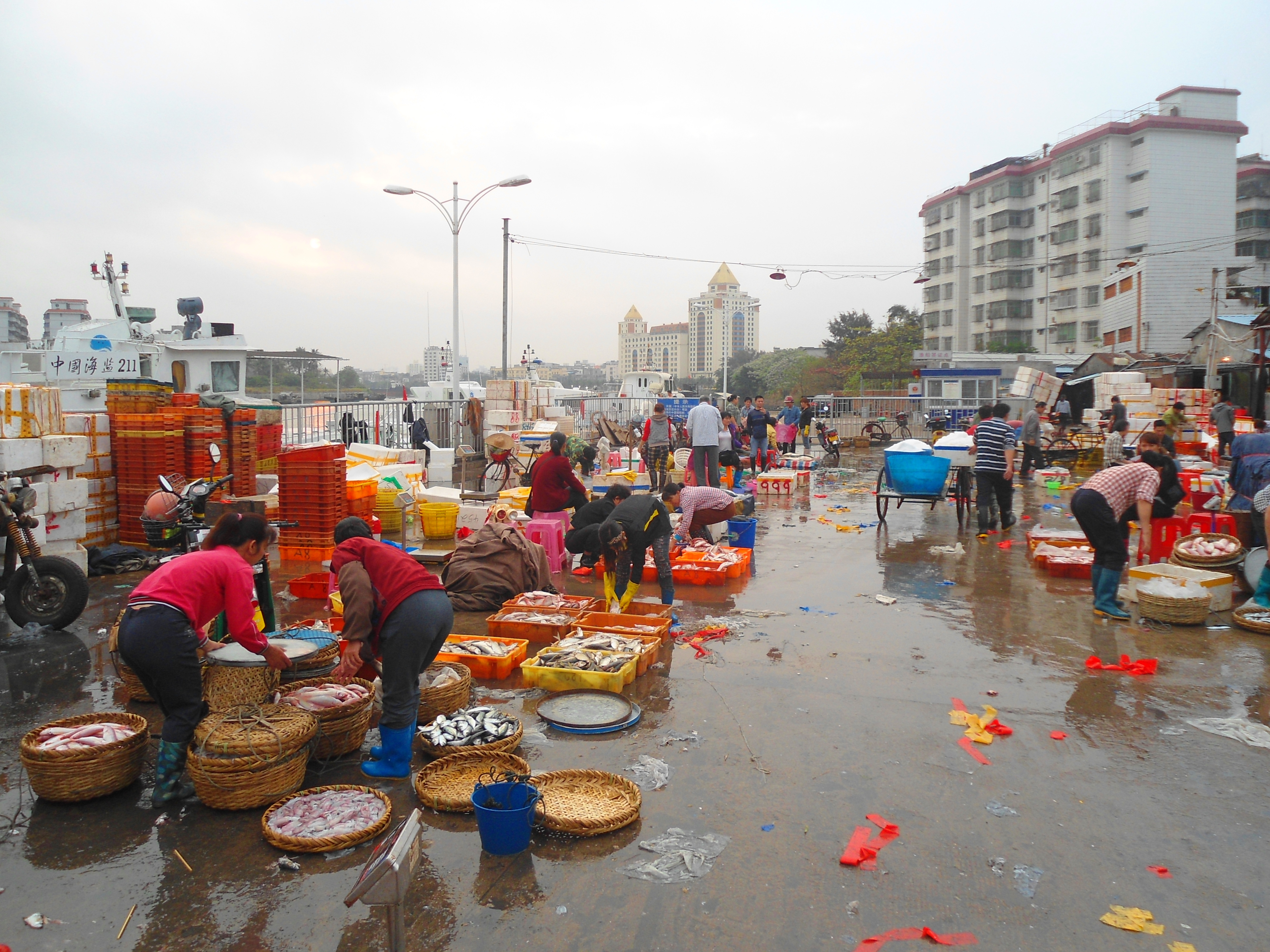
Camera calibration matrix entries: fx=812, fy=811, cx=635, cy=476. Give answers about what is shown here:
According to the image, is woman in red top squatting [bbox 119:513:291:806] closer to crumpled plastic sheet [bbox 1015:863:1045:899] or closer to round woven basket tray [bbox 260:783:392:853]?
round woven basket tray [bbox 260:783:392:853]

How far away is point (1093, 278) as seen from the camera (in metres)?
56.3

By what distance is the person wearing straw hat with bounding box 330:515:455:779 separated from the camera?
469 cm

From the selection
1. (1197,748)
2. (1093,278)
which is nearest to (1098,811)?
(1197,748)

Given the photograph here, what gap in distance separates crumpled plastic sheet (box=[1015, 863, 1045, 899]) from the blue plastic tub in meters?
9.72

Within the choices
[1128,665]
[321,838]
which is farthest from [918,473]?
[321,838]

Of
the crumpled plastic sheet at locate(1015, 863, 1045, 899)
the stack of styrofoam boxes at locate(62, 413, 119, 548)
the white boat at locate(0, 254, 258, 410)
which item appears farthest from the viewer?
the white boat at locate(0, 254, 258, 410)

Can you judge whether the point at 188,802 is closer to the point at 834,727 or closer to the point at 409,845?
the point at 409,845

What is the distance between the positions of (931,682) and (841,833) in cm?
261

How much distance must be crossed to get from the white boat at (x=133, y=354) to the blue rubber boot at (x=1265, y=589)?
57.1 feet

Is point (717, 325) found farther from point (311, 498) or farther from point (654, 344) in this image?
point (311, 498)

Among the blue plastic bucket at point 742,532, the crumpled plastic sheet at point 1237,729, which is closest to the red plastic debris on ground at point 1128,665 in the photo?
the crumpled plastic sheet at point 1237,729

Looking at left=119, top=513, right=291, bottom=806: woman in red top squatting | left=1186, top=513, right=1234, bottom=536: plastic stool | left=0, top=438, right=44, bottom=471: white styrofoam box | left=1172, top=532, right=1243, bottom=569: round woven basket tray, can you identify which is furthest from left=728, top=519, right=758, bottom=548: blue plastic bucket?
left=0, top=438, right=44, bottom=471: white styrofoam box

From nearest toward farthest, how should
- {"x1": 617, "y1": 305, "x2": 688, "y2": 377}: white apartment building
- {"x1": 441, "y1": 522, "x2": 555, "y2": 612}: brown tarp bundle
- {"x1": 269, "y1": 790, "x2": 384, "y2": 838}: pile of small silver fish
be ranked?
{"x1": 269, "y1": 790, "x2": 384, "y2": 838}: pile of small silver fish
{"x1": 441, "y1": 522, "x2": 555, "y2": 612}: brown tarp bundle
{"x1": 617, "y1": 305, "x2": 688, "y2": 377}: white apartment building

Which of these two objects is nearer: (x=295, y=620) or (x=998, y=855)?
(x=998, y=855)
